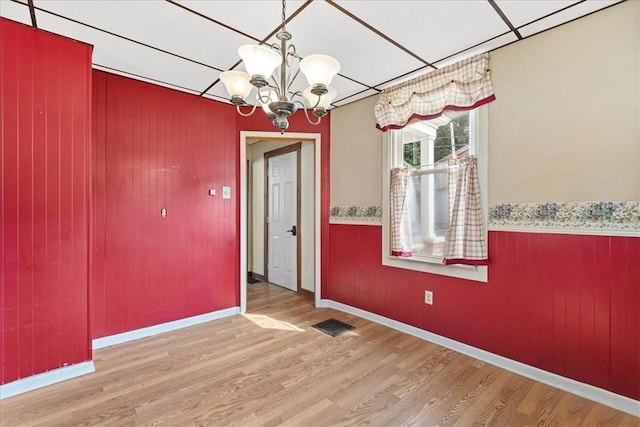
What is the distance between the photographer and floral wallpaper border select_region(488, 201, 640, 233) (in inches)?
70.3

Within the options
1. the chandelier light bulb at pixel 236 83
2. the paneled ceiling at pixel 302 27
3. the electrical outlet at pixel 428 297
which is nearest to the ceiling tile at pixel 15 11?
the paneled ceiling at pixel 302 27

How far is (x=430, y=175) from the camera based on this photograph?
2828mm

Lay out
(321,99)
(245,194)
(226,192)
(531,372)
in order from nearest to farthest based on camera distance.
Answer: (321,99) → (531,372) → (226,192) → (245,194)

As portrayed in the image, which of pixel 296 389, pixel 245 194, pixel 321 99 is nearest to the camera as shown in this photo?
pixel 321 99

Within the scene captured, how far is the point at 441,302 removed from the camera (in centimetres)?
270

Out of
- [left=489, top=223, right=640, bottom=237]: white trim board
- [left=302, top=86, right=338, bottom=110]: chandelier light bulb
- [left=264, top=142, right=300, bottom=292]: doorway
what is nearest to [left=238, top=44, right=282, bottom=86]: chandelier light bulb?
[left=302, top=86, right=338, bottom=110]: chandelier light bulb

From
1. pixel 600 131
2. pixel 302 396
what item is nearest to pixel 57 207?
pixel 302 396

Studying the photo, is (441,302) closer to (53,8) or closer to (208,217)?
(208,217)

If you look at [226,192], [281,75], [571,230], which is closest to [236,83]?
[281,75]

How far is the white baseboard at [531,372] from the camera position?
1832mm

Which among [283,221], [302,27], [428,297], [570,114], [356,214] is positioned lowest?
[428,297]

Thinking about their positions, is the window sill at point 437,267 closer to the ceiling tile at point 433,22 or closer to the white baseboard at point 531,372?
the white baseboard at point 531,372

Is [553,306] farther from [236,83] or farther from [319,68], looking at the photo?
[236,83]

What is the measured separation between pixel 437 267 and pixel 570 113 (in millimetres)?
1476
